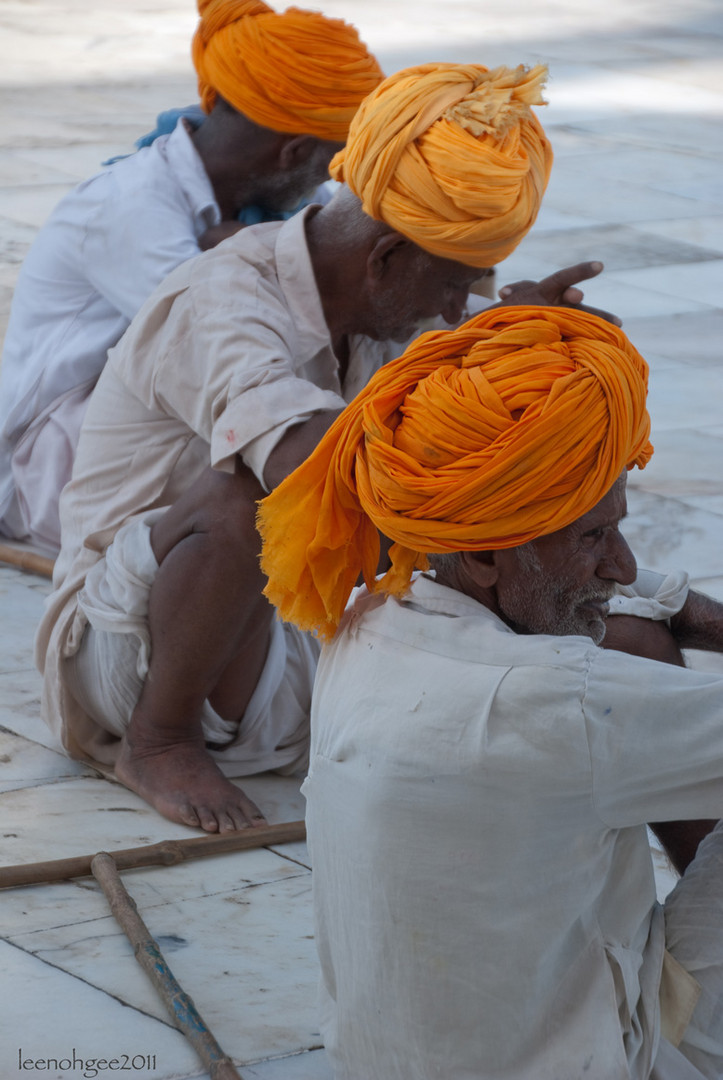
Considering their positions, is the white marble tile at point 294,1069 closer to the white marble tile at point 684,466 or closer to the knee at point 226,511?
the knee at point 226,511

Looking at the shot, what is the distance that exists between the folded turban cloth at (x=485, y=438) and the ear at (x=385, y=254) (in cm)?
109

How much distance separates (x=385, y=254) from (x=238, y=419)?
50 centimetres

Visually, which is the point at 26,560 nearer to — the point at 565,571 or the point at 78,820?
the point at 78,820

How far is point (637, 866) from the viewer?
172 cm

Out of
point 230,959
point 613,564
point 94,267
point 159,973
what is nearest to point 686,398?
point 94,267

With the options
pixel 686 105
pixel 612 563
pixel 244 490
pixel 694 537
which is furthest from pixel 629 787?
pixel 686 105

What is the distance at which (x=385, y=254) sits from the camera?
289cm

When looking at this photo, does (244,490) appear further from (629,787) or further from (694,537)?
(694,537)

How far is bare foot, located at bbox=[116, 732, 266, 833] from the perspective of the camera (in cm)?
284

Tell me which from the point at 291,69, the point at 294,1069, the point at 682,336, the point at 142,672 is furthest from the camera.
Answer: the point at 682,336

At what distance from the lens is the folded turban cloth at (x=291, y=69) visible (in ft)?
12.3

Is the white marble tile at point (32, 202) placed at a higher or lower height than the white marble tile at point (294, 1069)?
lower

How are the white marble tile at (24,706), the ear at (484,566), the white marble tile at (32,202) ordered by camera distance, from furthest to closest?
the white marble tile at (32,202) < the white marble tile at (24,706) < the ear at (484,566)

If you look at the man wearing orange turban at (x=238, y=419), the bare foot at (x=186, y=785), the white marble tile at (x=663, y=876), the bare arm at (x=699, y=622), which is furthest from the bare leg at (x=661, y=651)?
the bare foot at (x=186, y=785)
